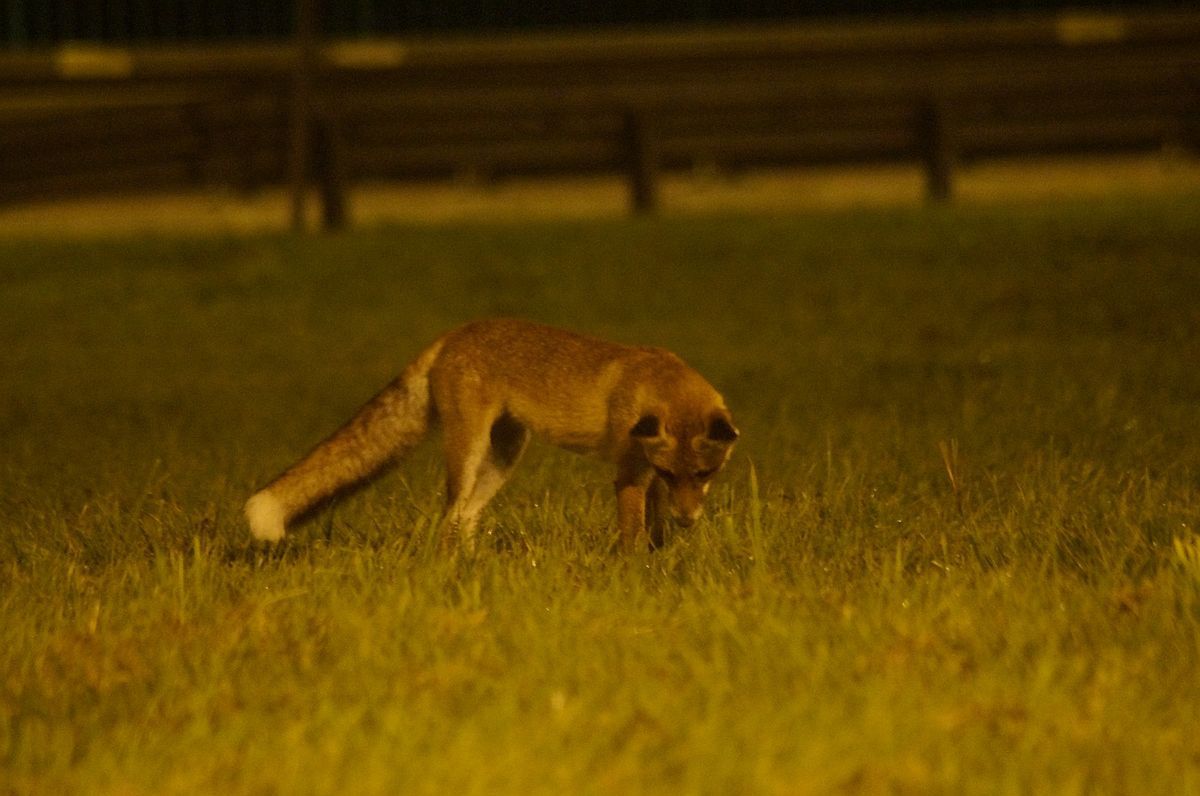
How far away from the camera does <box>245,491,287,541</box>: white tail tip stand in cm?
711

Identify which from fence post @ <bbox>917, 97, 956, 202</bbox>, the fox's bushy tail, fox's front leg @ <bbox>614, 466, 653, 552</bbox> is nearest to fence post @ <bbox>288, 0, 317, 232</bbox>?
fence post @ <bbox>917, 97, 956, 202</bbox>

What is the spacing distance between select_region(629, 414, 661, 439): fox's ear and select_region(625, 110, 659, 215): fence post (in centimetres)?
1361

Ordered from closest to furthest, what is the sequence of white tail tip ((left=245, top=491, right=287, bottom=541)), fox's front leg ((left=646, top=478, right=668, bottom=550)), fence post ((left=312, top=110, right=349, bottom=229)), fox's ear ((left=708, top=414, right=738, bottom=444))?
fox's ear ((left=708, top=414, right=738, bottom=444)) < white tail tip ((left=245, top=491, right=287, bottom=541)) < fox's front leg ((left=646, top=478, right=668, bottom=550)) < fence post ((left=312, top=110, right=349, bottom=229))

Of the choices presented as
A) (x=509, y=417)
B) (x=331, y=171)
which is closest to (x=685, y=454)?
(x=509, y=417)

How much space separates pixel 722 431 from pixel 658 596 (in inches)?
31.6

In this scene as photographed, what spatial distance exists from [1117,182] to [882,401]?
13.3m

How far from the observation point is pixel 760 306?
16000 mm

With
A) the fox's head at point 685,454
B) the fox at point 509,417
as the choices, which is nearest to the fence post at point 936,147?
the fox at point 509,417

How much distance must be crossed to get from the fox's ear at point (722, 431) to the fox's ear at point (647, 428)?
21 centimetres

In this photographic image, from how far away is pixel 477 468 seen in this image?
7500mm

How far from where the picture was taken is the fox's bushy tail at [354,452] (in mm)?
7199

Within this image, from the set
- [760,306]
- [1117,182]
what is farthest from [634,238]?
[1117,182]

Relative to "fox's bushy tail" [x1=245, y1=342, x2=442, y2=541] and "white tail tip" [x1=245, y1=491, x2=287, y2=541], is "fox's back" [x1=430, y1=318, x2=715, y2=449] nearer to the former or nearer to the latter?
"fox's bushy tail" [x1=245, y1=342, x2=442, y2=541]

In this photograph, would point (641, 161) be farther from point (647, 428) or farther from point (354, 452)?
point (647, 428)
